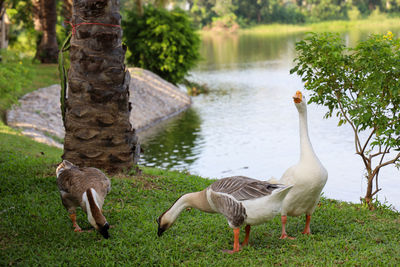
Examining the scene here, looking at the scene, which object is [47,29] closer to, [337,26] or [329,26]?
[337,26]

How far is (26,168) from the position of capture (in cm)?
912

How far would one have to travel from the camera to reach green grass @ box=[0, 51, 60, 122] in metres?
11.9

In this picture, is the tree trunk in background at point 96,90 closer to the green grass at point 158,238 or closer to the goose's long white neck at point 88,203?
the green grass at point 158,238

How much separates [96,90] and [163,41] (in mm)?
19130

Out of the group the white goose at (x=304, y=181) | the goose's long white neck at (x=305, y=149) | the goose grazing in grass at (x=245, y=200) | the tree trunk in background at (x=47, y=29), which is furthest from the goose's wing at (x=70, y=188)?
the tree trunk in background at (x=47, y=29)

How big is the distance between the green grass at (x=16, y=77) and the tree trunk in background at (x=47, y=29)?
77 cm

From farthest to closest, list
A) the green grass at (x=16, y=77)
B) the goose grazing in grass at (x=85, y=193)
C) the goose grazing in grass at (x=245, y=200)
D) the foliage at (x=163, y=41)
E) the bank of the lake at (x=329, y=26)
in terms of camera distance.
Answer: the bank of the lake at (x=329, y=26), the foliage at (x=163, y=41), the green grass at (x=16, y=77), the goose grazing in grass at (x=85, y=193), the goose grazing in grass at (x=245, y=200)

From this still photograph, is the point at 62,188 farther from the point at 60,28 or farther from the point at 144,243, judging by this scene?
the point at 60,28

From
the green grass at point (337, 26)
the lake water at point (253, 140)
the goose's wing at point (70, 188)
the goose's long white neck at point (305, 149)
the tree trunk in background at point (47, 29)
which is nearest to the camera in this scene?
the goose's long white neck at point (305, 149)

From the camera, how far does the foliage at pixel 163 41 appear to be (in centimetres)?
2767

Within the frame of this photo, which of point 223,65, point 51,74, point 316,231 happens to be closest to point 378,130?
point 316,231

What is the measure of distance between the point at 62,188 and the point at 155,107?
16732mm

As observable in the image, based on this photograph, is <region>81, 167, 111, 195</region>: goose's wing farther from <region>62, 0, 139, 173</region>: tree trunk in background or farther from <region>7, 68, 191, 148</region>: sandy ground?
<region>7, 68, 191, 148</region>: sandy ground

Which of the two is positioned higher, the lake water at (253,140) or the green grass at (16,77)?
the green grass at (16,77)
